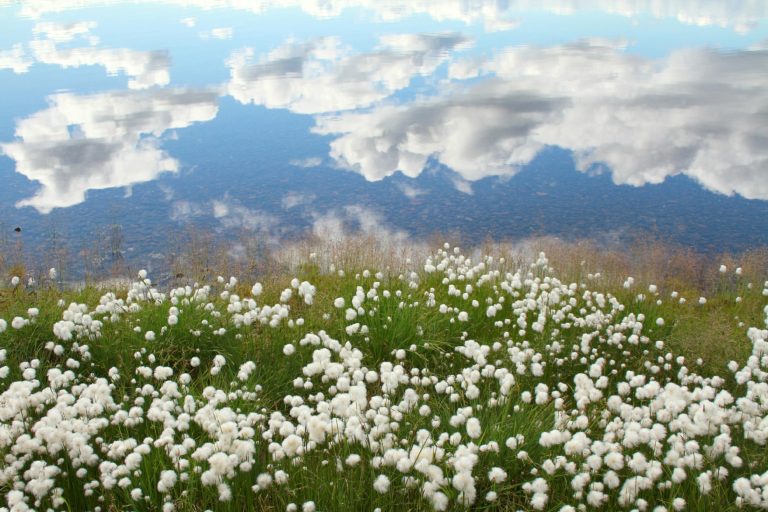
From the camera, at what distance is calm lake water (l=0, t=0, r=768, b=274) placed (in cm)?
1630

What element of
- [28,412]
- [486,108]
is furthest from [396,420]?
[486,108]

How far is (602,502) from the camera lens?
16.2ft

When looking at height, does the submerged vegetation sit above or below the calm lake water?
above

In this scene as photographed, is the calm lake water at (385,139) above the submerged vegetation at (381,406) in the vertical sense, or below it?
below

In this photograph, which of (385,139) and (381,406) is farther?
(385,139)

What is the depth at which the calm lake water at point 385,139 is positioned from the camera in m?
16.3

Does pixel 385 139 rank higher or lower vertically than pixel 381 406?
lower

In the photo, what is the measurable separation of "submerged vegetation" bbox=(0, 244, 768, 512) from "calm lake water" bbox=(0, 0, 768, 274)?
6.23 meters

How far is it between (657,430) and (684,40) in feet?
128

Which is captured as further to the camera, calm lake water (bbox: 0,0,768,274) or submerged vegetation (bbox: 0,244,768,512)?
calm lake water (bbox: 0,0,768,274)

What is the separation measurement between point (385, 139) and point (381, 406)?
16.4 meters

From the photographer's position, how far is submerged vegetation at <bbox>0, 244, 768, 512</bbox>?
498 centimetres

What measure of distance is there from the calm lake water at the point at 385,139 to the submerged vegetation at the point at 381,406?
20.4 feet

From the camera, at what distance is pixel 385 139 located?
846 inches
